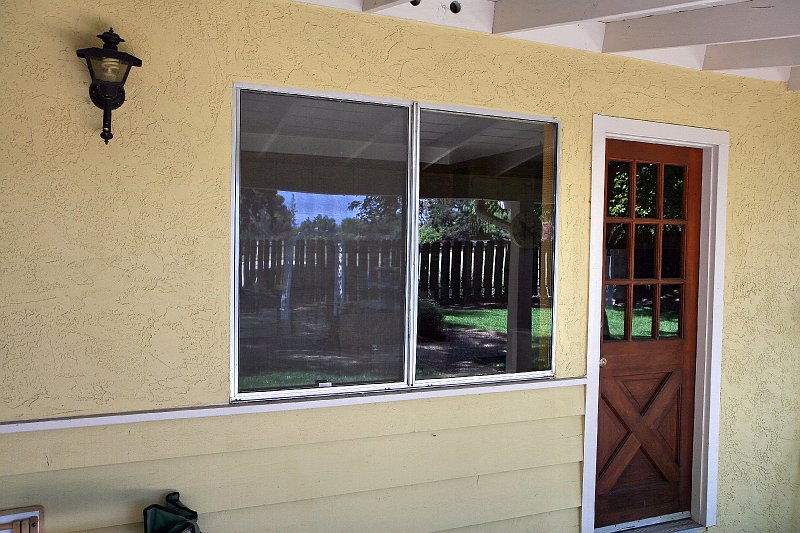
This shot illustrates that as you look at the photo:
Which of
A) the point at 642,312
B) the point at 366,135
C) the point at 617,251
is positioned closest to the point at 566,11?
the point at 366,135

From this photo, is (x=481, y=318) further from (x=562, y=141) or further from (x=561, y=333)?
(x=562, y=141)

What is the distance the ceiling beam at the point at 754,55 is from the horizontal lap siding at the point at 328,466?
206cm

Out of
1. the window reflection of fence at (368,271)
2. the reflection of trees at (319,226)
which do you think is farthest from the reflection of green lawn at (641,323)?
the reflection of trees at (319,226)

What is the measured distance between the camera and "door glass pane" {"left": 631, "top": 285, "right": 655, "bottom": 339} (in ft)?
13.1

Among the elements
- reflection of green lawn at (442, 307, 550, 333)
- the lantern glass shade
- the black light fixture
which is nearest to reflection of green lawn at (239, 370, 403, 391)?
reflection of green lawn at (442, 307, 550, 333)

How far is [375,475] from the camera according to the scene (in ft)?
10.4

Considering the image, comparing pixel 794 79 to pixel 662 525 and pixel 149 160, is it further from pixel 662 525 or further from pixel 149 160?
pixel 149 160

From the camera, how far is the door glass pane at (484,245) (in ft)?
10.8

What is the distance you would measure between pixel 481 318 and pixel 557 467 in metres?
0.93

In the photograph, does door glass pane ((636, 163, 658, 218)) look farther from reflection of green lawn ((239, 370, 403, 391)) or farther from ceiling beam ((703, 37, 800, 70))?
reflection of green lawn ((239, 370, 403, 391))

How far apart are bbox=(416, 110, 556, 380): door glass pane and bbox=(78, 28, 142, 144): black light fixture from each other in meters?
1.33

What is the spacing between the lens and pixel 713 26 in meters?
3.24

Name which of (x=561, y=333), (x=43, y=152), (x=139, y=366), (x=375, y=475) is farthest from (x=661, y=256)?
(x=43, y=152)

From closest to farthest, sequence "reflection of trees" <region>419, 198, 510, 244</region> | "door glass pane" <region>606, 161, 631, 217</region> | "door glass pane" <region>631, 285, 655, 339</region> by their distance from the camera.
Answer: "reflection of trees" <region>419, 198, 510, 244</region> < "door glass pane" <region>606, 161, 631, 217</region> < "door glass pane" <region>631, 285, 655, 339</region>
